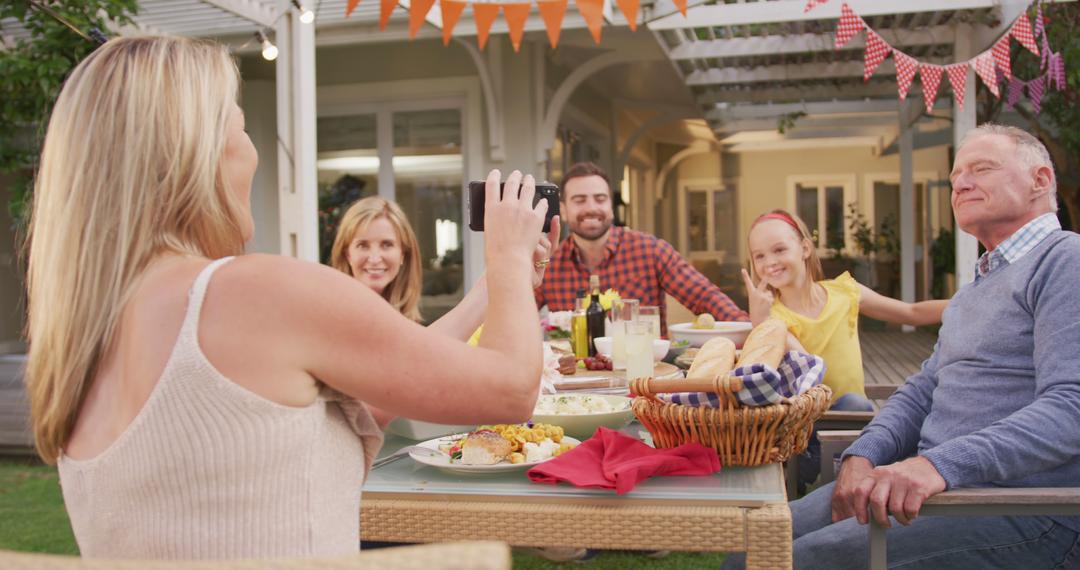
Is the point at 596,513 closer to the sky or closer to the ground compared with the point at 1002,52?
closer to the ground

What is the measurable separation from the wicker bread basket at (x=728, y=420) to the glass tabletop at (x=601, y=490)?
0.03 m

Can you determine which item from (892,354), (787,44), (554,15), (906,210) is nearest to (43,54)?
(554,15)

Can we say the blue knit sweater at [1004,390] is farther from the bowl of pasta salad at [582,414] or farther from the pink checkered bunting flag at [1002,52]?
the pink checkered bunting flag at [1002,52]

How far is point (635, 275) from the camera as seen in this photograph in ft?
13.5

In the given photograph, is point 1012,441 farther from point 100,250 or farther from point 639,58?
point 639,58

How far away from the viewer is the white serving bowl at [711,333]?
2973 millimetres

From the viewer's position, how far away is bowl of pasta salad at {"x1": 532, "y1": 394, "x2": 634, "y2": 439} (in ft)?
5.83

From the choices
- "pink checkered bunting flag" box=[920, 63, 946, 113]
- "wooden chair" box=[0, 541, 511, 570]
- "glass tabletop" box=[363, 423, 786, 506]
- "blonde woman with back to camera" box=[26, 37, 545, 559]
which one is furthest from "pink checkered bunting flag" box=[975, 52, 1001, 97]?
"wooden chair" box=[0, 541, 511, 570]

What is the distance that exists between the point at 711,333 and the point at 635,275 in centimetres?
114

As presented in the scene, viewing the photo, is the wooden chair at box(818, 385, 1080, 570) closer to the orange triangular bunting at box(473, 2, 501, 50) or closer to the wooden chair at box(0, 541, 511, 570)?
the wooden chair at box(0, 541, 511, 570)

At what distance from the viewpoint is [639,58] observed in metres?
7.37

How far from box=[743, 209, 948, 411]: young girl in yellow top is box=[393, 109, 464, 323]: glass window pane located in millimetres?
4824

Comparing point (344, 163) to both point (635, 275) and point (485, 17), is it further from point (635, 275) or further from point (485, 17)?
point (635, 275)

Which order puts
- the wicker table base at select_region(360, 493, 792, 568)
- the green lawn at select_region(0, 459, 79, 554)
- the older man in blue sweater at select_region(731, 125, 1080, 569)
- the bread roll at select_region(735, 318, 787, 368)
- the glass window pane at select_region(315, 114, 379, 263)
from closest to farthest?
the wicker table base at select_region(360, 493, 792, 568)
the older man in blue sweater at select_region(731, 125, 1080, 569)
the bread roll at select_region(735, 318, 787, 368)
the green lawn at select_region(0, 459, 79, 554)
the glass window pane at select_region(315, 114, 379, 263)
